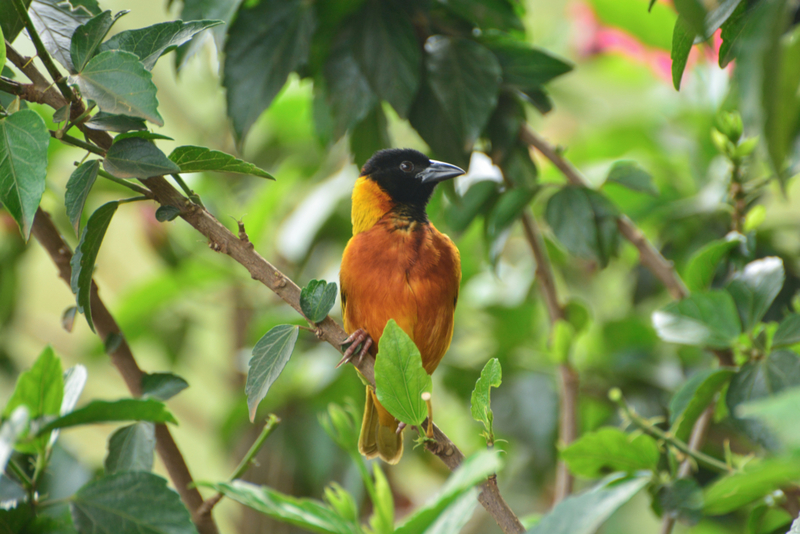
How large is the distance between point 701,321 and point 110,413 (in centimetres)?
62

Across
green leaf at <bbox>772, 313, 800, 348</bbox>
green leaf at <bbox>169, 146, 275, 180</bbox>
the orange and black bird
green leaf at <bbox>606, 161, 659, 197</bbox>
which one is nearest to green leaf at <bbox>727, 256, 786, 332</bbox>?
green leaf at <bbox>772, 313, 800, 348</bbox>

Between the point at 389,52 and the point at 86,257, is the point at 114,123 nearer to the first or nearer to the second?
the point at 86,257

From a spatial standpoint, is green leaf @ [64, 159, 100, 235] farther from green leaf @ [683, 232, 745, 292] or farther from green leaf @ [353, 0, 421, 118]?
green leaf @ [683, 232, 745, 292]

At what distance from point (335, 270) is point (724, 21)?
0.98 meters

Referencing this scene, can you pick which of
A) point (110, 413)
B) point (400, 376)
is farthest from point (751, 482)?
point (110, 413)

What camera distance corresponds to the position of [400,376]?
494mm

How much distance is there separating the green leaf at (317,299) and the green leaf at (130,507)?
0.61ft

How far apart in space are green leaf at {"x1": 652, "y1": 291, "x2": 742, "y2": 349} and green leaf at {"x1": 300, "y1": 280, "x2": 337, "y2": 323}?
0.41 m

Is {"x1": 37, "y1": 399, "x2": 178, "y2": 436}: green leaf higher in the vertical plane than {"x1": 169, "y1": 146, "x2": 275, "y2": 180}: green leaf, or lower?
lower

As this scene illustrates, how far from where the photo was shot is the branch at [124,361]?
674 mm

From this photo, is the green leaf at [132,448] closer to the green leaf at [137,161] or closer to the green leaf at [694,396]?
the green leaf at [137,161]

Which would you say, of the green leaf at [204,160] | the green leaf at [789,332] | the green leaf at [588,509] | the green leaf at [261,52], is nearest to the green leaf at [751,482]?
the green leaf at [588,509]

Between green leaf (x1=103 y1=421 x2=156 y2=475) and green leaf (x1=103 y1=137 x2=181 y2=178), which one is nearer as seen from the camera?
green leaf (x1=103 y1=137 x2=181 y2=178)

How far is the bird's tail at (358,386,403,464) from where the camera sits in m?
0.79
